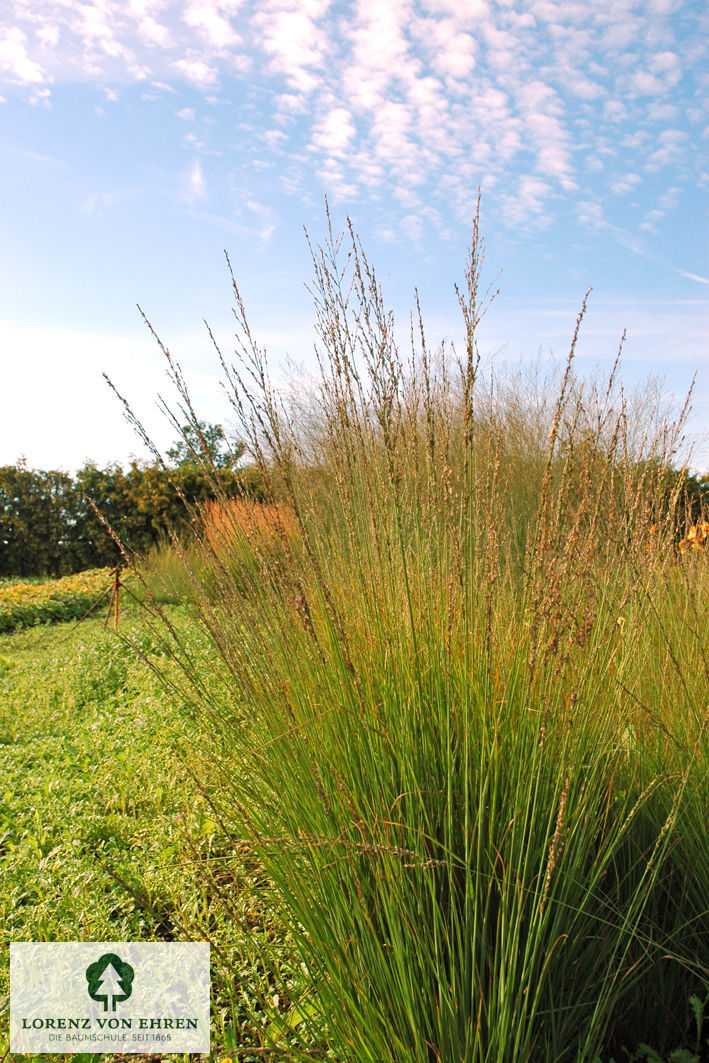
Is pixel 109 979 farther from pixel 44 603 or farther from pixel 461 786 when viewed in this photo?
pixel 44 603

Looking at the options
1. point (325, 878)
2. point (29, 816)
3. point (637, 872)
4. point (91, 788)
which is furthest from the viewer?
point (91, 788)

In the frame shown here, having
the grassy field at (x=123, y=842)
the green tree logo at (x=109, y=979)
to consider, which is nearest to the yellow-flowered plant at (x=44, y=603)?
the grassy field at (x=123, y=842)

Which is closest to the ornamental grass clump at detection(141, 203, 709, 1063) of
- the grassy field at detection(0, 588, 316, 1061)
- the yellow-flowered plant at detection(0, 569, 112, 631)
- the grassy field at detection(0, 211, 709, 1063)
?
the grassy field at detection(0, 211, 709, 1063)

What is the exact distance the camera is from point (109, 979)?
2016 mm

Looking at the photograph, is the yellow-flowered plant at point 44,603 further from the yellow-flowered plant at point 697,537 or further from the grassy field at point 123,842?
the yellow-flowered plant at point 697,537

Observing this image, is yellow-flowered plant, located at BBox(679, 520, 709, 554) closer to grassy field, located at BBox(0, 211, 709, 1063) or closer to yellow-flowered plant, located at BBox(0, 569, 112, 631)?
grassy field, located at BBox(0, 211, 709, 1063)

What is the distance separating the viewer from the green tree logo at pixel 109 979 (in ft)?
6.44

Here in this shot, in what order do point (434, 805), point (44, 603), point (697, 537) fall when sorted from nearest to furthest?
point (434, 805)
point (697, 537)
point (44, 603)

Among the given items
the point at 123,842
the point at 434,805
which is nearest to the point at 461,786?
the point at 434,805

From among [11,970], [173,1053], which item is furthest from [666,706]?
[11,970]

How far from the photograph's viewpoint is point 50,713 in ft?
15.6

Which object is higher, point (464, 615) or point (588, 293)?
point (588, 293)

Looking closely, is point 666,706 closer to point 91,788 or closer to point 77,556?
point 91,788

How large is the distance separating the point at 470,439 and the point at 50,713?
433 centimetres
